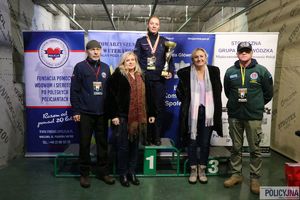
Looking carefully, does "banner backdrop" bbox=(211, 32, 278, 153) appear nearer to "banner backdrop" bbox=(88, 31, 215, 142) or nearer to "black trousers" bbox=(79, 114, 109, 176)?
"banner backdrop" bbox=(88, 31, 215, 142)

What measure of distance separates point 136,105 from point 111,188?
908mm

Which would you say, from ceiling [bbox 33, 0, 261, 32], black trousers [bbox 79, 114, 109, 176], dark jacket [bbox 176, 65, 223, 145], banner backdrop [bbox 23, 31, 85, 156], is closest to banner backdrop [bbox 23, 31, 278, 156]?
banner backdrop [bbox 23, 31, 85, 156]

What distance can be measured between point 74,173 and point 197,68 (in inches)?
73.9

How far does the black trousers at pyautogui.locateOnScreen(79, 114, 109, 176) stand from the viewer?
3.03 m

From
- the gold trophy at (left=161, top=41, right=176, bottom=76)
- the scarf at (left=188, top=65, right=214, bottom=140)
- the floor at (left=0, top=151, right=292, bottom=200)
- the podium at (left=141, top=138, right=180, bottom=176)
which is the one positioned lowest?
the floor at (left=0, top=151, right=292, bottom=200)

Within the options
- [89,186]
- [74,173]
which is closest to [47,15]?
[74,173]

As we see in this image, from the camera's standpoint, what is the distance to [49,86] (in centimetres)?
396

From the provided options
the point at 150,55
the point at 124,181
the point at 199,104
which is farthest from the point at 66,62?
the point at 199,104

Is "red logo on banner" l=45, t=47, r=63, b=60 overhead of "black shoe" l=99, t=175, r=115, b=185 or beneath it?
overhead

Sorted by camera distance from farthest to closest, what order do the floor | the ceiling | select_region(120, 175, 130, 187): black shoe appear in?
1. the ceiling
2. select_region(120, 175, 130, 187): black shoe
3. the floor

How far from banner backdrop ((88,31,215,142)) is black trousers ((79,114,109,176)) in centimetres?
116

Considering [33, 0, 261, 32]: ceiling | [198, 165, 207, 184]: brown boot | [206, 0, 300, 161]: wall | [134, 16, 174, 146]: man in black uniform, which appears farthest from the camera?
[33, 0, 261, 32]: ceiling

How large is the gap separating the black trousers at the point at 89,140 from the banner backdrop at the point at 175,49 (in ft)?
3.81

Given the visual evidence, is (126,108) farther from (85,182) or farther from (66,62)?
(66,62)
